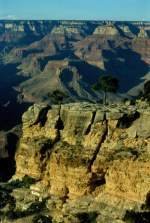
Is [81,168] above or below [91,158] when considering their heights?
below

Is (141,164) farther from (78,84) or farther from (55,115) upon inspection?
(78,84)

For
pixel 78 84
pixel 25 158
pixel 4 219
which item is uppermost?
pixel 25 158

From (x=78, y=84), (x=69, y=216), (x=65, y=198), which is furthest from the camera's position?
(x=78, y=84)

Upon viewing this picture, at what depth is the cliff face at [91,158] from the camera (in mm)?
45062

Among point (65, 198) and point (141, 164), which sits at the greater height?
point (141, 164)

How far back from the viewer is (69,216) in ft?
145

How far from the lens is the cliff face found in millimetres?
45062

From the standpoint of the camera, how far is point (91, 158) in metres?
46.8

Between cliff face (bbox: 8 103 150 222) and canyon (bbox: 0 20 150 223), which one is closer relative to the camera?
canyon (bbox: 0 20 150 223)

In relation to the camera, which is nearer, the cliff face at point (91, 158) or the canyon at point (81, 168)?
the canyon at point (81, 168)

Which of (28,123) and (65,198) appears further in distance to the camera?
(28,123)

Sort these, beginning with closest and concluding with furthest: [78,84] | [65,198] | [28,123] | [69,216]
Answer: [69,216], [65,198], [28,123], [78,84]

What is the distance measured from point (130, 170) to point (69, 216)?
556 centimetres

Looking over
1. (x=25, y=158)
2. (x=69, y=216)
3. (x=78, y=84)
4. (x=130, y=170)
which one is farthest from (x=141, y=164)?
(x=78, y=84)
